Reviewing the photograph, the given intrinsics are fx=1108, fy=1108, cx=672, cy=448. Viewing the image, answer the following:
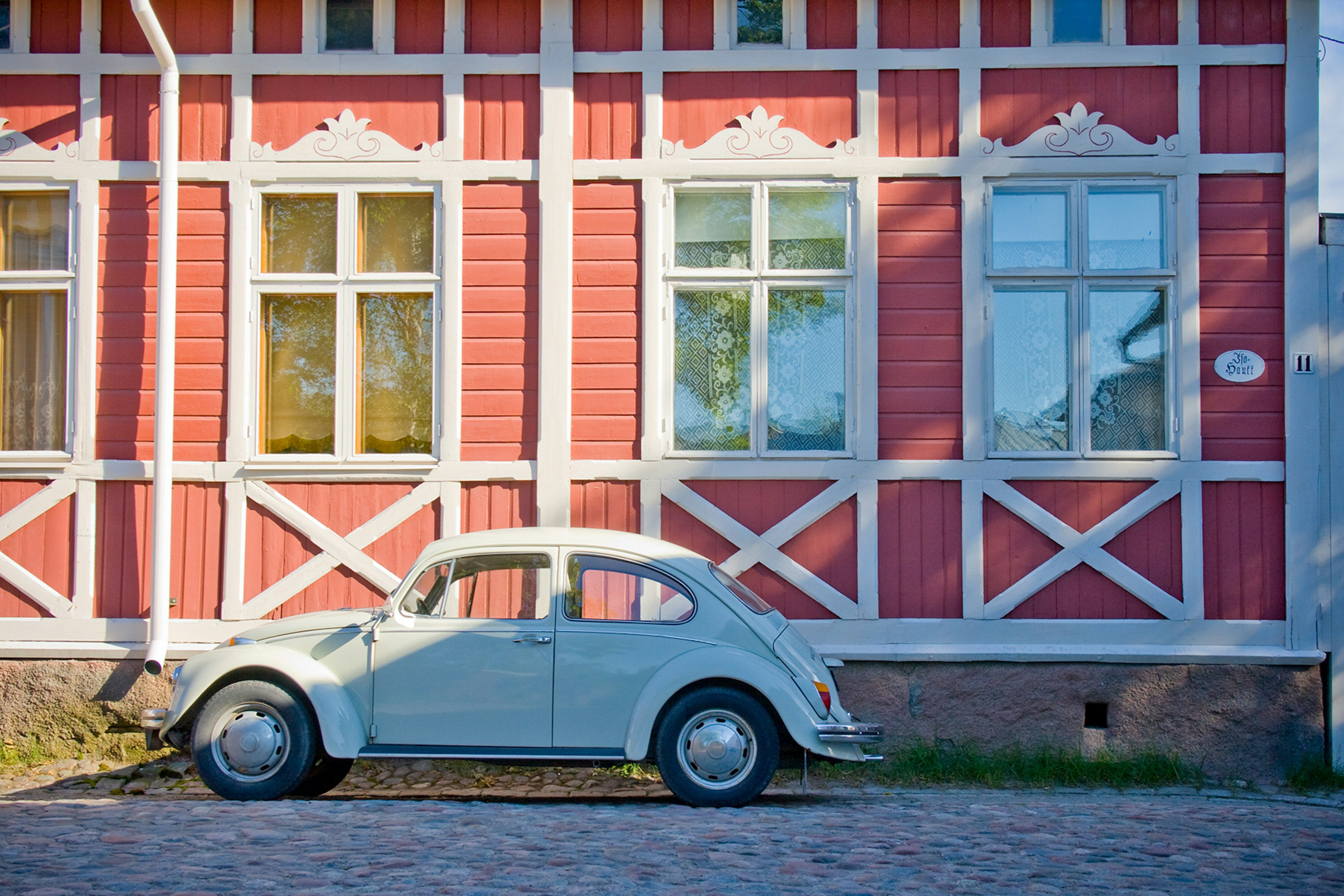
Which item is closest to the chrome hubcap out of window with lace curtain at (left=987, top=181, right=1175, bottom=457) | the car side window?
the car side window

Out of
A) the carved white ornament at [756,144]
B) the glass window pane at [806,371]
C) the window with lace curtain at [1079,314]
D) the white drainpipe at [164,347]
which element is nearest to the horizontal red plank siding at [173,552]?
the white drainpipe at [164,347]

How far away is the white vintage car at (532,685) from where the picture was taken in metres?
5.93

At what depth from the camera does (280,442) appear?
7.95 metres

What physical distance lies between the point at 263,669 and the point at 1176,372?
6.17m

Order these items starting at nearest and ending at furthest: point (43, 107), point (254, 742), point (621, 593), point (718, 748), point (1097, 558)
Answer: point (718, 748) < point (254, 742) < point (621, 593) < point (1097, 558) < point (43, 107)

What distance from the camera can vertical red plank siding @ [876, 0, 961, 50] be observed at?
25.6 ft

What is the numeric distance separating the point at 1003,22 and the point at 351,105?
4664 millimetres

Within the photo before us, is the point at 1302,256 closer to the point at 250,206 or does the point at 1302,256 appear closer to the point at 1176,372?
the point at 1176,372

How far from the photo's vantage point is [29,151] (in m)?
7.95

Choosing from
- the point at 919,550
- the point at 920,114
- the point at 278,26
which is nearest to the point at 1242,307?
the point at 920,114

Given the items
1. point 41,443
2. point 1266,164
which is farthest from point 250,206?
point 1266,164

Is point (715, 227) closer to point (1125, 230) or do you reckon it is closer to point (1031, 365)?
point (1031, 365)

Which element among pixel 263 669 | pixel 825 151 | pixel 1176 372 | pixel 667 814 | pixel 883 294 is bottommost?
pixel 667 814

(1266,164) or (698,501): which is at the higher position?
(1266,164)
